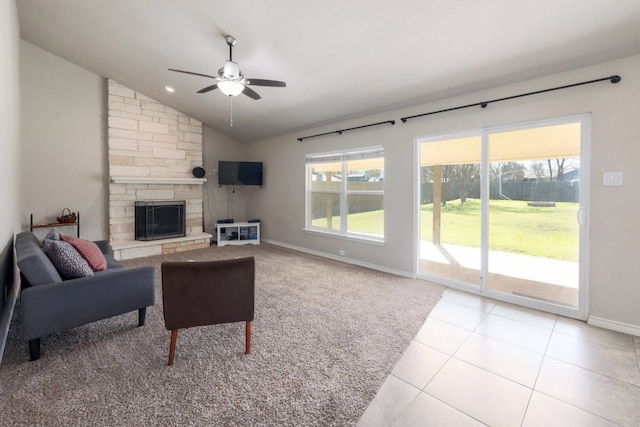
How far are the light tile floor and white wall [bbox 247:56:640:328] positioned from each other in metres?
0.50

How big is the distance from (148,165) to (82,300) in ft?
14.0

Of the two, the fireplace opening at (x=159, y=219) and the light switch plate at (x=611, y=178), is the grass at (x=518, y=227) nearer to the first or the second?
the light switch plate at (x=611, y=178)

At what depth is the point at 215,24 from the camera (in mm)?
3195

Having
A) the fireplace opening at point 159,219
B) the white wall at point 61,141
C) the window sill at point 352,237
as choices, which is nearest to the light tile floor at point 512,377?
the window sill at point 352,237

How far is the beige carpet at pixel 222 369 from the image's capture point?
165 centimetres

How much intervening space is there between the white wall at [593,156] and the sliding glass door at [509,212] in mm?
118

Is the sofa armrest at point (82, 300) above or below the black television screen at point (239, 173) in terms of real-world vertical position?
below

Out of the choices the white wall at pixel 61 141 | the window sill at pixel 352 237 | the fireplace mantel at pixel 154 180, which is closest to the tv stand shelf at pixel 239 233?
the fireplace mantel at pixel 154 180

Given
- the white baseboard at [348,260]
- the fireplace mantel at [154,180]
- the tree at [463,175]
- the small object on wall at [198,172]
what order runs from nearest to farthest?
the tree at [463,175] → the white baseboard at [348,260] → the fireplace mantel at [154,180] → the small object on wall at [198,172]

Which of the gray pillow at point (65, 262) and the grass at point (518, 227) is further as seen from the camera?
A: the grass at point (518, 227)

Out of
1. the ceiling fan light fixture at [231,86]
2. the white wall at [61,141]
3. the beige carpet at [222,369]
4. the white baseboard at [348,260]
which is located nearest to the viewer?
the beige carpet at [222,369]

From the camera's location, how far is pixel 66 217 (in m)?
5.03

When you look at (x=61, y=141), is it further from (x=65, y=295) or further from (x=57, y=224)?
(x=65, y=295)

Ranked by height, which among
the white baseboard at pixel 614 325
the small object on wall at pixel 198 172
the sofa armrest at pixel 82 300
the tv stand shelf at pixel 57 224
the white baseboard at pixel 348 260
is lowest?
the white baseboard at pixel 614 325
